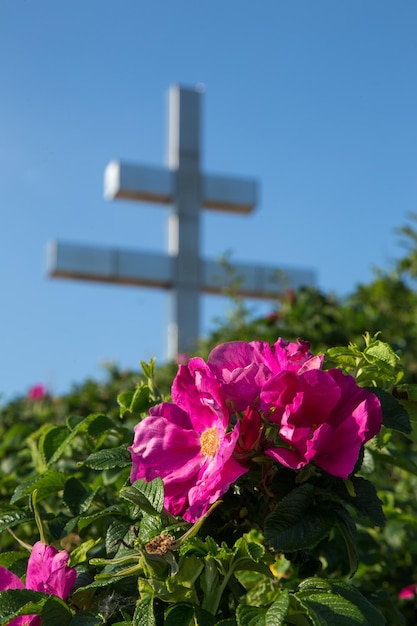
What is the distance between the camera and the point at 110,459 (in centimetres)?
125

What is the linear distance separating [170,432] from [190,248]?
8.52 meters

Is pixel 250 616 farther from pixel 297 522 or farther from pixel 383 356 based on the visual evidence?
pixel 383 356

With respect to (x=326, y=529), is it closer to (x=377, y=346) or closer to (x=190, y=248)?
(x=377, y=346)

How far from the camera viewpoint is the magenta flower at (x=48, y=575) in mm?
1059

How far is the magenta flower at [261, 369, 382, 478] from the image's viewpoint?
40.0 inches

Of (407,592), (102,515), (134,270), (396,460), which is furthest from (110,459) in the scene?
(134,270)

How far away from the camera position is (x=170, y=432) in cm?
109

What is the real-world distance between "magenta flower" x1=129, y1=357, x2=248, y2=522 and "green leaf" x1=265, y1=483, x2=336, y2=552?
0.07 m

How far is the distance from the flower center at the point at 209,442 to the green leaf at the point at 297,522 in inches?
3.8

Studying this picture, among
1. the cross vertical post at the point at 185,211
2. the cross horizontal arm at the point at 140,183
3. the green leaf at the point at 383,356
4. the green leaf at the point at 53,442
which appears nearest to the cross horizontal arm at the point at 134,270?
the cross vertical post at the point at 185,211

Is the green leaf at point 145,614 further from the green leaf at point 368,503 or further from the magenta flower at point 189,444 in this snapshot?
the green leaf at point 368,503

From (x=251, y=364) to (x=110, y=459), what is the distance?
285mm

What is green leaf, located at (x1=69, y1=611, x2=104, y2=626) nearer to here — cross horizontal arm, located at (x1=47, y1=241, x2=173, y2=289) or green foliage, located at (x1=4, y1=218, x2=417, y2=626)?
green foliage, located at (x1=4, y1=218, x2=417, y2=626)

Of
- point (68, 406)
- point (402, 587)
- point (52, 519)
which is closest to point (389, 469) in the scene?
point (402, 587)
